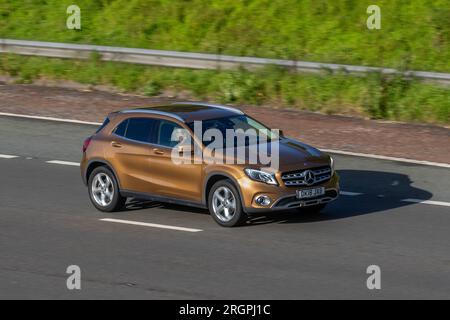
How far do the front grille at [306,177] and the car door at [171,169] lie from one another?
1.29 metres

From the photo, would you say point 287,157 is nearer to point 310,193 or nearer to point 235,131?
point 310,193

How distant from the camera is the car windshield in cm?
1523

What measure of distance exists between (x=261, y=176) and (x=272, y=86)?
9676mm

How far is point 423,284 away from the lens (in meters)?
12.0

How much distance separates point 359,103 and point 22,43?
359 inches

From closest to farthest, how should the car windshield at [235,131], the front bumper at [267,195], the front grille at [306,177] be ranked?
the front bumper at [267,195]
the front grille at [306,177]
the car windshield at [235,131]

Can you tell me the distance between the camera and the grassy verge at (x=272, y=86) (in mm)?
22375

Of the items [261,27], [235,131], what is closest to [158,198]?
[235,131]

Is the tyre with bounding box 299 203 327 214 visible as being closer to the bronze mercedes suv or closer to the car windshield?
the bronze mercedes suv

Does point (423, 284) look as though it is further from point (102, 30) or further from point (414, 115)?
point (102, 30)

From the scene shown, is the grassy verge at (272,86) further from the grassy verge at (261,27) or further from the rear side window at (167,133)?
the rear side window at (167,133)

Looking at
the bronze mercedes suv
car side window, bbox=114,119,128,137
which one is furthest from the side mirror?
car side window, bbox=114,119,128,137

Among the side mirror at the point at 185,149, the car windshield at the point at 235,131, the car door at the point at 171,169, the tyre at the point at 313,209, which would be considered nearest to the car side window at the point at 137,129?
the car door at the point at 171,169

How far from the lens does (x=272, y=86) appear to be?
24.0m
